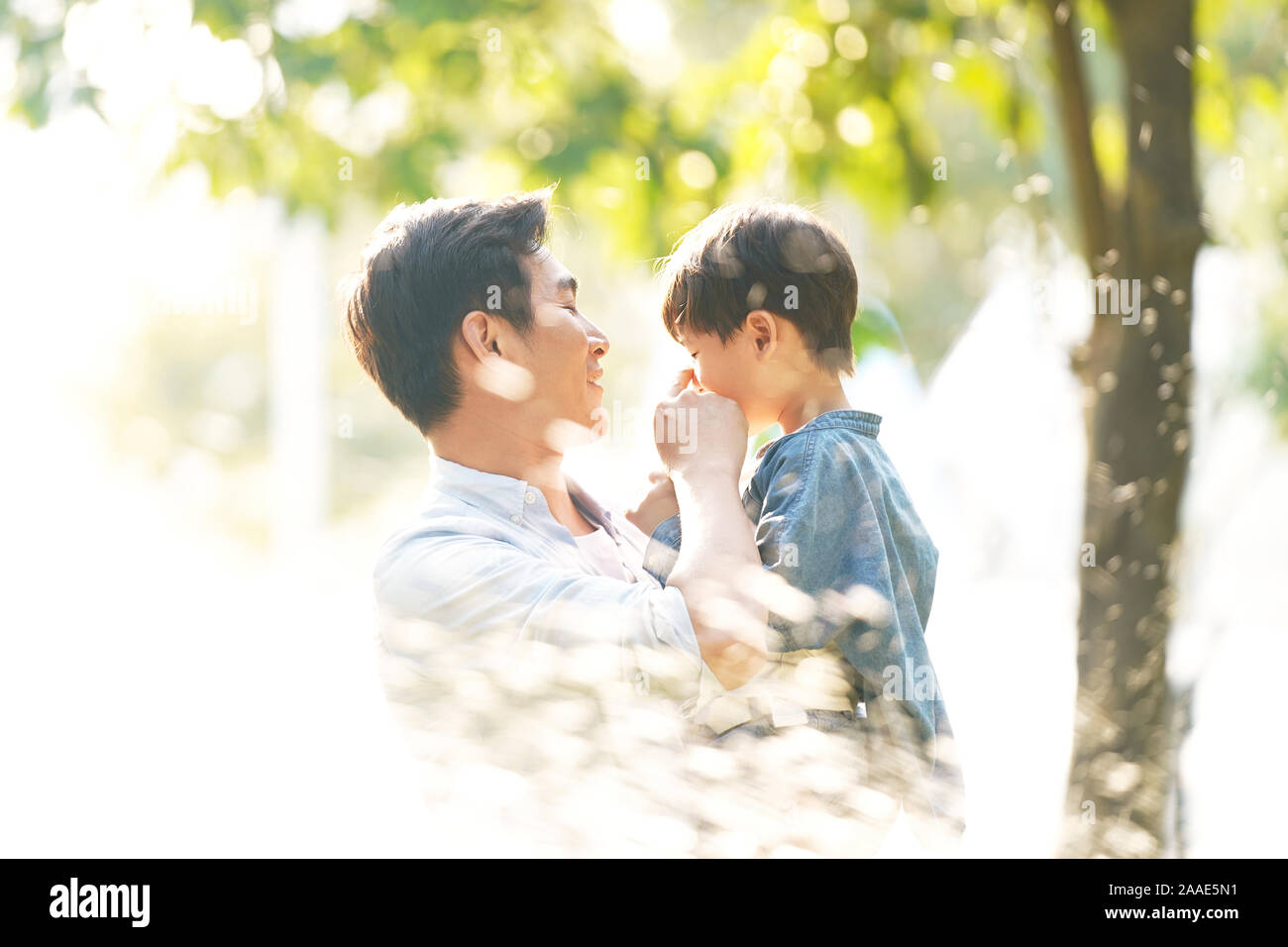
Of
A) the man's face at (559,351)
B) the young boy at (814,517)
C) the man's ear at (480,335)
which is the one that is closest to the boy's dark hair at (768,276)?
the young boy at (814,517)

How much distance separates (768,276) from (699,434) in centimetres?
19

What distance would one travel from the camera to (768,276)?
1.25m

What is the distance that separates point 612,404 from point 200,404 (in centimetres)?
666

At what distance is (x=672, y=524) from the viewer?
4.18 ft

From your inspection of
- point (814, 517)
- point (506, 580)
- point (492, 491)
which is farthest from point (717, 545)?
point (492, 491)

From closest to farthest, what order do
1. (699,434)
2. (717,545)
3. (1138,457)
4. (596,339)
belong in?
(717,545) → (699,434) → (596,339) → (1138,457)

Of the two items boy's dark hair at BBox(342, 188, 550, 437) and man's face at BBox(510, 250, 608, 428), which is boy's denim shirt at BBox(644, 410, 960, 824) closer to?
man's face at BBox(510, 250, 608, 428)

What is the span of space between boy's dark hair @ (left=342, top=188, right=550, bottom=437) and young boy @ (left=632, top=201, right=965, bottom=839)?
0.61ft

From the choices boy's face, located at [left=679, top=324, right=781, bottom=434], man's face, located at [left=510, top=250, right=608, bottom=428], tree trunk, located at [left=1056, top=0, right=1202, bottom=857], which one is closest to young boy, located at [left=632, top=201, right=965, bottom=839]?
boy's face, located at [left=679, top=324, right=781, bottom=434]

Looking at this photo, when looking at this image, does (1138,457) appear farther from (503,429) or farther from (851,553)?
(503,429)

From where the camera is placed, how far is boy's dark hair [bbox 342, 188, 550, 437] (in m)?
1.31

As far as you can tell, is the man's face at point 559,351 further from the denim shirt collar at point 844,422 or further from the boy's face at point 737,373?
the denim shirt collar at point 844,422

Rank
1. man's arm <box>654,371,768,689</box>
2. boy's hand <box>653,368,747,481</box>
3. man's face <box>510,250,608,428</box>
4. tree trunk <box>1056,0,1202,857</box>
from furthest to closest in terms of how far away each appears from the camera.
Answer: tree trunk <box>1056,0,1202,857</box> → man's face <box>510,250,608,428</box> → boy's hand <box>653,368,747,481</box> → man's arm <box>654,371,768,689</box>

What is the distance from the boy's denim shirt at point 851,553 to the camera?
3.79ft
